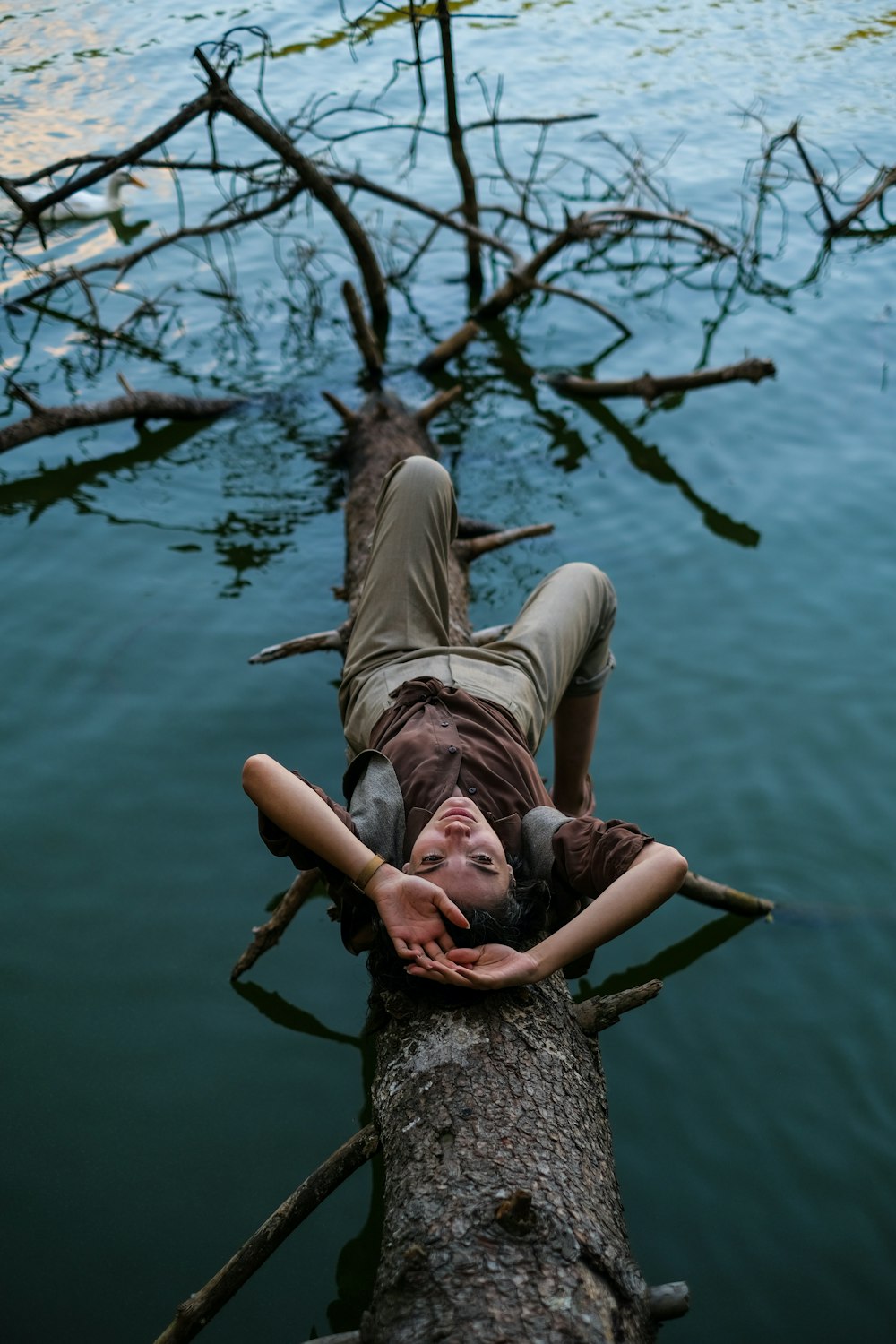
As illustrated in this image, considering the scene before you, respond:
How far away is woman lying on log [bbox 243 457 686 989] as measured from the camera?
2.86 m

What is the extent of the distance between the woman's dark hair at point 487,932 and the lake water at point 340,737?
3.13 ft

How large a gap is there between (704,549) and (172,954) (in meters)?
3.88

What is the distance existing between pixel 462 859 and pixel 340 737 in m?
2.31

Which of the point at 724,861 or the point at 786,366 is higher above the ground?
the point at 786,366

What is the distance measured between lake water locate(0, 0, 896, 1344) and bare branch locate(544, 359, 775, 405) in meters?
0.21

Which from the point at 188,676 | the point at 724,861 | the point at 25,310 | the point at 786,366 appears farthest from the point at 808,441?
the point at 25,310

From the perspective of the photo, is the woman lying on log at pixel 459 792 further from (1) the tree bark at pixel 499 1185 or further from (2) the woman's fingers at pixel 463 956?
(1) the tree bark at pixel 499 1185

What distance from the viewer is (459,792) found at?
130 inches

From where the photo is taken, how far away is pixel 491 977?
272cm

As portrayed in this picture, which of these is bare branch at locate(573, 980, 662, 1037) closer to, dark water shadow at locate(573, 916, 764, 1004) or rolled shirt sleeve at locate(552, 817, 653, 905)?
rolled shirt sleeve at locate(552, 817, 653, 905)

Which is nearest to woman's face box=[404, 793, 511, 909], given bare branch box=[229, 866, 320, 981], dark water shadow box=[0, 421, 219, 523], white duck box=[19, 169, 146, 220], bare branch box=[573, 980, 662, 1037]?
bare branch box=[573, 980, 662, 1037]

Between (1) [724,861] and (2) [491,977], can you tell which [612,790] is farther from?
(2) [491,977]

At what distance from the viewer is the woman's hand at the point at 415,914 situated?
110 inches

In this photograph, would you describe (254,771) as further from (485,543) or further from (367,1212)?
(485,543)
